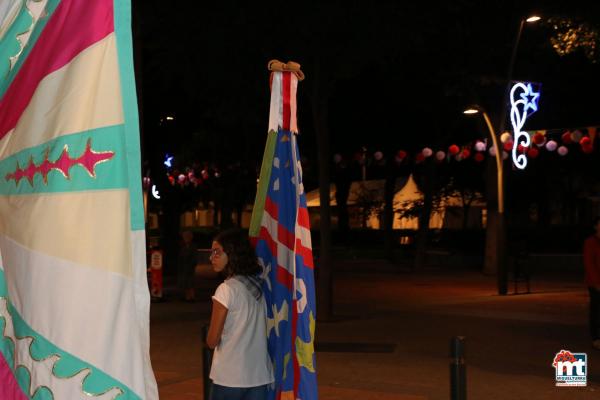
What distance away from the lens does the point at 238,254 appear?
5.25 meters

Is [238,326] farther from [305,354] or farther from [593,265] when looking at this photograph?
[593,265]

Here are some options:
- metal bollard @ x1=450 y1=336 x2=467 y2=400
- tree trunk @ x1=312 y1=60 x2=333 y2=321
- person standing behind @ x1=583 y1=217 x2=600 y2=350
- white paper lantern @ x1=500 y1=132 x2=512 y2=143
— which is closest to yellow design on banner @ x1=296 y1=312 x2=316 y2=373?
metal bollard @ x1=450 y1=336 x2=467 y2=400

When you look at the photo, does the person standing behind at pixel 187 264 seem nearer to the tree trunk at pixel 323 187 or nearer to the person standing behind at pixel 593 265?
the tree trunk at pixel 323 187

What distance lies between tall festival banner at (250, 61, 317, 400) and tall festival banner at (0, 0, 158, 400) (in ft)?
10.2

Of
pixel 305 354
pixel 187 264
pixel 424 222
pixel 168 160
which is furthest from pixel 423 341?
pixel 424 222

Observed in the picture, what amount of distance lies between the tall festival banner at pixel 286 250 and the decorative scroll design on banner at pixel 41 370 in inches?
121

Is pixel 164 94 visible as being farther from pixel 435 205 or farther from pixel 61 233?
pixel 61 233

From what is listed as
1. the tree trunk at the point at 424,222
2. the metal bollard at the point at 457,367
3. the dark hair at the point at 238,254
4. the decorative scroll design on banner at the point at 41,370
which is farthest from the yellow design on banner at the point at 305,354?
the tree trunk at the point at 424,222

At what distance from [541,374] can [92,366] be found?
9.90m

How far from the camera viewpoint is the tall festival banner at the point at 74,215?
2064 mm

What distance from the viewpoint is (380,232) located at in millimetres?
51812

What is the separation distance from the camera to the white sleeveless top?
5168 mm

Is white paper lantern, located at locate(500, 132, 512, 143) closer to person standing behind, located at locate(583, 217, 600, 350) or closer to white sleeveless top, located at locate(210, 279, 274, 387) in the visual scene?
person standing behind, located at locate(583, 217, 600, 350)

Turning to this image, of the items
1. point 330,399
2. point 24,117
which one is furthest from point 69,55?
point 330,399
